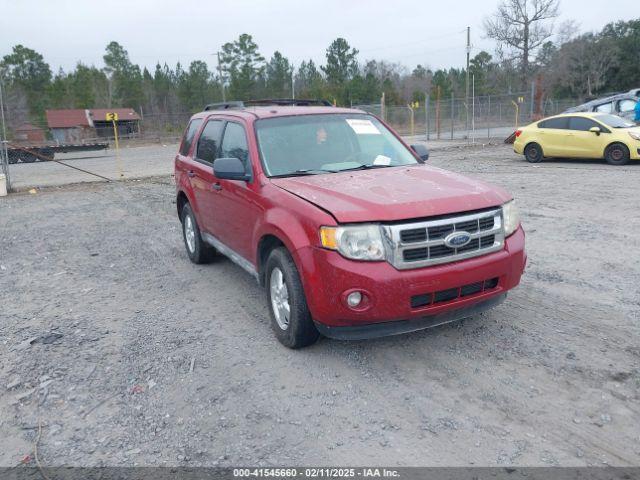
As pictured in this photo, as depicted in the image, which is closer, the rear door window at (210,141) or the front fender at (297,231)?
the front fender at (297,231)

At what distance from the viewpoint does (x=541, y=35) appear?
52406mm

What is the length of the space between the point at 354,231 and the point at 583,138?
13.6m

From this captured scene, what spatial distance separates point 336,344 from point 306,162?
161 centimetres

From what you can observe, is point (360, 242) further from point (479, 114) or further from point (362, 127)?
point (479, 114)

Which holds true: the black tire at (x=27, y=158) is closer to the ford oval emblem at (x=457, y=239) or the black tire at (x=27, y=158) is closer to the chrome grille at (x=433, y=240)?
the chrome grille at (x=433, y=240)

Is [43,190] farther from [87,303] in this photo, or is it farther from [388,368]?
[388,368]

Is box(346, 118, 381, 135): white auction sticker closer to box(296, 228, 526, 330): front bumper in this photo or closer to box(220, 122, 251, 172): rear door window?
box(220, 122, 251, 172): rear door window

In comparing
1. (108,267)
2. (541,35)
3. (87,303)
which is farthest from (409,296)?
(541,35)

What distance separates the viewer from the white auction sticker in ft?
17.5

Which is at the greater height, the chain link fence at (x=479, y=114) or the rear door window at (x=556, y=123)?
the chain link fence at (x=479, y=114)

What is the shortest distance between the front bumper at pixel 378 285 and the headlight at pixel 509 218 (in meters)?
0.38

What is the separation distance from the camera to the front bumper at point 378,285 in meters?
3.57

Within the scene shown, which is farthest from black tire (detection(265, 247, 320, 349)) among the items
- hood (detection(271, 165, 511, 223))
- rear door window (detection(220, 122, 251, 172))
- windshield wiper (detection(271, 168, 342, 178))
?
rear door window (detection(220, 122, 251, 172))

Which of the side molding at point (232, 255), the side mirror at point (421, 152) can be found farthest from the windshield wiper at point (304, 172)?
the side mirror at point (421, 152)
